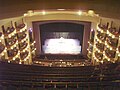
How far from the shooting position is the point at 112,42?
19062 millimetres

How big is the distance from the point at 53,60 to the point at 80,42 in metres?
2.98

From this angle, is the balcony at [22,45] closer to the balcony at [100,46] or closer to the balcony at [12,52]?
the balcony at [12,52]

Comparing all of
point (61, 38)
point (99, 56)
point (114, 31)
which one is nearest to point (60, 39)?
point (61, 38)

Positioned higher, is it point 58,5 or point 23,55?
point 58,5

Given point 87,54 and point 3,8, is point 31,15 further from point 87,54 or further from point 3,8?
point 3,8

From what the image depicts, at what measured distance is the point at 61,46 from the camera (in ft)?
81.0

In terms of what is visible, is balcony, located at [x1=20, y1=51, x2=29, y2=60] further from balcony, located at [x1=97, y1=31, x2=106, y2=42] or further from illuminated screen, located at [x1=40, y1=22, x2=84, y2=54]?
balcony, located at [x1=97, y1=31, x2=106, y2=42]

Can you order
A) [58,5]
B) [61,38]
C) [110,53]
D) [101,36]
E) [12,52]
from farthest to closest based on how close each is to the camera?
[61,38], [101,36], [110,53], [12,52], [58,5]

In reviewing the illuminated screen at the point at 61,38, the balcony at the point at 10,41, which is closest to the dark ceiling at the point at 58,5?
the balcony at the point at 10,41

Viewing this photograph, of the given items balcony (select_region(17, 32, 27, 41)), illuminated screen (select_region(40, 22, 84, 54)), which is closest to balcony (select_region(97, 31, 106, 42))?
illuminated screen (select_region(40, 22, 84, 54))

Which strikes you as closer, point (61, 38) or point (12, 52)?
point (12, 52)

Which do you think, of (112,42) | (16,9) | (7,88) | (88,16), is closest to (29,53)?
(88,16)

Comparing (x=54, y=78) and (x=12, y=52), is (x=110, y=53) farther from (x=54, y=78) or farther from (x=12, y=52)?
(x=54, y=78)

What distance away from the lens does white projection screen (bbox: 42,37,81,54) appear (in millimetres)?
24125
